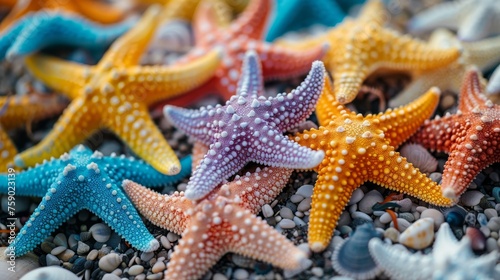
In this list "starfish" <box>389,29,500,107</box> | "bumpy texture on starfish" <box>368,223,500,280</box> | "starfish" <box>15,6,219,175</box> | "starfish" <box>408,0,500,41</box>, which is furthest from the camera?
"starfish" <box>408,0,500,41</box>

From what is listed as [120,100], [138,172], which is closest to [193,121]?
[138,172]

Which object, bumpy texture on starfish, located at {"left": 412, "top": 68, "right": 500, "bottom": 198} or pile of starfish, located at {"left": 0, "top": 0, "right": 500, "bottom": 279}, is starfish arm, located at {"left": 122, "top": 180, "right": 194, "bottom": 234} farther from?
bumpy texture on starfish, located at {"left": 412, "top": 68, "right": 500, "bottom": 198}

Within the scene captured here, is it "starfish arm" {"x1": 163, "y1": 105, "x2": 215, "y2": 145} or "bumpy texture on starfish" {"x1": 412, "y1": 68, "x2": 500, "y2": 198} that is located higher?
"starfish arm" {"x1": 163, "y1": 105, "x2": 215, "y2": 145}

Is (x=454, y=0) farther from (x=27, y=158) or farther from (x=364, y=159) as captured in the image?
(x=27, y=158)

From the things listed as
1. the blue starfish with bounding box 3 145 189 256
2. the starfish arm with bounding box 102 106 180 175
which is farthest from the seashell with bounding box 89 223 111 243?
the starfish arm with bounding box 102 106 180 175

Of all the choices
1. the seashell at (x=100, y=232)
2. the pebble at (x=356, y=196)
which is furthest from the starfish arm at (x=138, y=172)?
the pebble at (x=356, y=196)

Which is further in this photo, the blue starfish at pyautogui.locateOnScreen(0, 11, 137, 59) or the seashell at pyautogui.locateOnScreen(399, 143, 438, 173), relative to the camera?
the blue starfish at pyautogui.locateOnScreen(0, 11, 137, 59)

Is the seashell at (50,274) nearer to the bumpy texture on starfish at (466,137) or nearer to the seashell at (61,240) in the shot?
the seashell at (61,240)

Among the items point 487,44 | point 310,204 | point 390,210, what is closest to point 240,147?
point 310,204

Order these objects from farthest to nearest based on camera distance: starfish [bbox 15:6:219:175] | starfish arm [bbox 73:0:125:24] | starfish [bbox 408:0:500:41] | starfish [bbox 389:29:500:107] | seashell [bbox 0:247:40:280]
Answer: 1. starfish arm [bbox 73:0:125:24]
2. starfish [bbox 408:0:500:41]
3. starfish [bbox 389:29:500:107]
4. starfish [bbox 15:6:219:175]
5. seashell [bbox 0:247:40:280]
